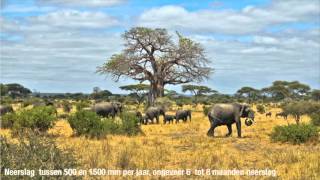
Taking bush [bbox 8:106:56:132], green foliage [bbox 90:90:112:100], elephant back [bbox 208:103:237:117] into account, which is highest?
elephant back [bbox 208:103:237:117]

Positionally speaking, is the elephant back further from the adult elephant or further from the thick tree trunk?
the thick tree trunk

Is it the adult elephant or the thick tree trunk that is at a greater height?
the thick tree trunk

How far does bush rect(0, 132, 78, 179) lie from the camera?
8016mm

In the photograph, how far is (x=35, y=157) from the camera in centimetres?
828

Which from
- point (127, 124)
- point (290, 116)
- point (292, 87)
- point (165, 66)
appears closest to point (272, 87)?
point (292, 87)

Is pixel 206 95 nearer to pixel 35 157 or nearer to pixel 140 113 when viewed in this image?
pixel 140 113

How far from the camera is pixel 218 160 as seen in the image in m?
12.7

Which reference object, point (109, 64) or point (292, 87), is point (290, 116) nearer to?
point (109, 64)

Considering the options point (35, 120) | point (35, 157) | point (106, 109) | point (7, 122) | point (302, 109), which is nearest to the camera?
point (35, 157)

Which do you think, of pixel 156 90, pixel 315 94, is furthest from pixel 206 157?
pixel 315 94

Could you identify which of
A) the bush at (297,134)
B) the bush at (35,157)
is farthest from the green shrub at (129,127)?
the bush at (35,157)

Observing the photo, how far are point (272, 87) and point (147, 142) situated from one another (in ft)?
218

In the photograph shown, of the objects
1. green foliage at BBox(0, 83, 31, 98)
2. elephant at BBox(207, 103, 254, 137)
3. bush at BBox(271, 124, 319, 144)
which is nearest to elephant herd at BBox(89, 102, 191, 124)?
elephant at BBox(207, 103, 254, 137)

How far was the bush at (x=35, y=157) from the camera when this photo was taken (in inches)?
316
